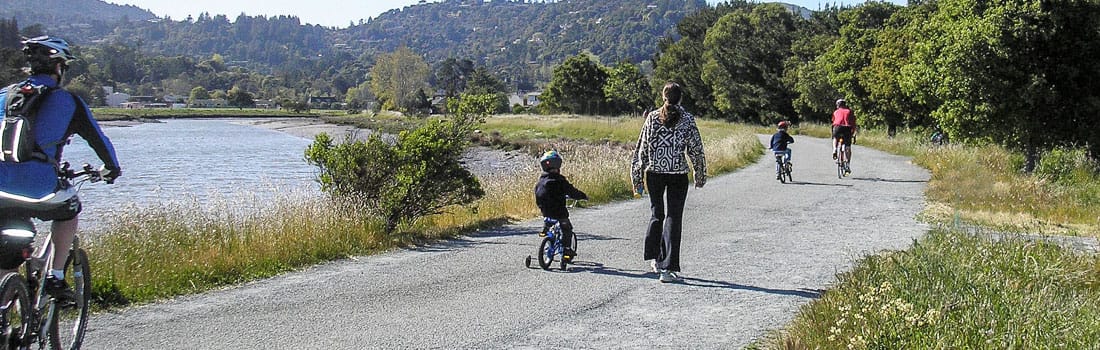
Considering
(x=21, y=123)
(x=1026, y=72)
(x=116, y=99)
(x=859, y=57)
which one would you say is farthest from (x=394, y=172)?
(x=116, y=99)

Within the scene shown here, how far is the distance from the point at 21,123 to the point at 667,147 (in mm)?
4867

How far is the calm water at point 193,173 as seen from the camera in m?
16.5

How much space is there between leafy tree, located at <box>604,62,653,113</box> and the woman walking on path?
269 ft

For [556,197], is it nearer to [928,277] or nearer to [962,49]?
[928,277]

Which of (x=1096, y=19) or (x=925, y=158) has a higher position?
(x=1096, y=19)

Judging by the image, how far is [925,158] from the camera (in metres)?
25.9

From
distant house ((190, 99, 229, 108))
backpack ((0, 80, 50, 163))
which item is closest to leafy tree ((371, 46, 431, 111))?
distant house ((190, 99, 229, 108))

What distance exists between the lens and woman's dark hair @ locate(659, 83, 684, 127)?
755 cm

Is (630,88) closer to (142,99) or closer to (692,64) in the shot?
(692,64)

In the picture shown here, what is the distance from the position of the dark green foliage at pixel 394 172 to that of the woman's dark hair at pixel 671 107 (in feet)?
14.8

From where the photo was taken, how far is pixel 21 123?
4.41m

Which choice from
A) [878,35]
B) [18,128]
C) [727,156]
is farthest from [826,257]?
[878,35]

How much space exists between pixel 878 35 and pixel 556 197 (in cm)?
4185

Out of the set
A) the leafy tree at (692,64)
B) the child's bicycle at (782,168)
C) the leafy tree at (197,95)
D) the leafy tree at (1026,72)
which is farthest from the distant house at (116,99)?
A: the leafy tree at (1026,72)
